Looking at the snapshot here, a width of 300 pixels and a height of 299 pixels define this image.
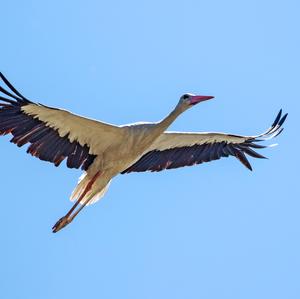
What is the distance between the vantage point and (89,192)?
16.3 metres

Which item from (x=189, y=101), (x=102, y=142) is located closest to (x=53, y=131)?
(x=102, y=142)

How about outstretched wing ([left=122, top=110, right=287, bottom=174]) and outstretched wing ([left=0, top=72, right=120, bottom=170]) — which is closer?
outstretched wing ([left=0, top=72, right=120, bottom=170])

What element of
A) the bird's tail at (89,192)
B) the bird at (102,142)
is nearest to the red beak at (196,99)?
the bird at (102,142)

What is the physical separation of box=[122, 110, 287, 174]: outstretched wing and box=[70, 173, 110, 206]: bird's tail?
527mm

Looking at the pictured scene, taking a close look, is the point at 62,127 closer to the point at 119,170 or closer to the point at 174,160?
the point at 119,170

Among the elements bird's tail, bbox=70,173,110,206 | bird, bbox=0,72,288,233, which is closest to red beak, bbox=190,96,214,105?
bird, bbox=0,72,288,233

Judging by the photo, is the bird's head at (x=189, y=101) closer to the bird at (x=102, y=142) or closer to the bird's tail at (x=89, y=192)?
the bird at (x=102, y=142)

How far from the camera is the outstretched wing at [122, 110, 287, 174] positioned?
1695 centimetres

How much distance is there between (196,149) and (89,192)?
1.84 metres

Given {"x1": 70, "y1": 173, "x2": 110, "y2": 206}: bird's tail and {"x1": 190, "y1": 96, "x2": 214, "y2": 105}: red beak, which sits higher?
{"x1": 190, "y1": 96, "x2": 214, "y2": 105}: red beak

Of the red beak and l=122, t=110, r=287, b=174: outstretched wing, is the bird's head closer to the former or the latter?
the red beak

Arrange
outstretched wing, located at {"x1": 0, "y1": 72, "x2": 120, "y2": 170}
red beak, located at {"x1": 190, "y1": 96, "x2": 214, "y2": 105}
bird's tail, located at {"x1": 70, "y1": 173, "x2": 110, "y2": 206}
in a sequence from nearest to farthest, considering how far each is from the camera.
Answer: outstretched wing, located at {"x1": 0, "y1": 72, "x2": 120, "y2": 170}
red beak, located at {"x1": 190, "y1": 96, "x2": 214, "y2": 105}
bird's tail, located at {"x1": 70, "y1": 173, "x2": 110, "y2": 206}

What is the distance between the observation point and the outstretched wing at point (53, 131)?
1508 cm

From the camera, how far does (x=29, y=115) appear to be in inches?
602
